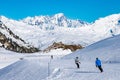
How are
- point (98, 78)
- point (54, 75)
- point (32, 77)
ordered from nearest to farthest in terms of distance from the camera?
point (98, 78) → point (54, 75) → point (32, 77)

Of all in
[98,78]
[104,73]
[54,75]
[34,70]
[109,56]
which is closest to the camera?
[98,78]

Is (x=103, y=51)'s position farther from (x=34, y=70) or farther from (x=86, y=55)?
(x=34, y=70)

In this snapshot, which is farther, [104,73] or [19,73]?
[19,73]

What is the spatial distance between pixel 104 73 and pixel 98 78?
329 centimetres

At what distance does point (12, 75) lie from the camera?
215 ft

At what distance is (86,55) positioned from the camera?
3258 inches

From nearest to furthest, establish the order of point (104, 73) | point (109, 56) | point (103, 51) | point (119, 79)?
point (119, 79), point (104, 73), point (109, 56), point (103, 51)

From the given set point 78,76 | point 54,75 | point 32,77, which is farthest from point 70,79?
point 32,77

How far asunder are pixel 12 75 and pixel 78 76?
903 inches

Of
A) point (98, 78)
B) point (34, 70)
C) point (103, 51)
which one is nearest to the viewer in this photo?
point (98, 78)

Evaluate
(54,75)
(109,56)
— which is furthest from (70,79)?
(109,56)

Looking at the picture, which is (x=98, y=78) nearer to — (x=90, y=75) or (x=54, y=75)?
(x=90, y=75)

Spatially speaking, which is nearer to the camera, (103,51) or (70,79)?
(70,79)

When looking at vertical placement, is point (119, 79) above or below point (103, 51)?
below
